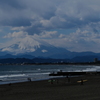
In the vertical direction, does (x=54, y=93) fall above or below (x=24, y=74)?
below

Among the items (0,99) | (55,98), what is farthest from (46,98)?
(0,99)

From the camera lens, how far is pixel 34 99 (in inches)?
708

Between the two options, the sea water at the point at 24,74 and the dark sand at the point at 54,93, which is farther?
the sea water at the point at 24,74

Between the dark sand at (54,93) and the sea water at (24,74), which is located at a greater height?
the sea water at (24,74)

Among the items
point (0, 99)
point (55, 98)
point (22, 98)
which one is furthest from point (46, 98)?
point (0, 99)

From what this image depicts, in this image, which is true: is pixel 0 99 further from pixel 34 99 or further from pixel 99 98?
pixel 99 98

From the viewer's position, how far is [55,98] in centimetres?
1808

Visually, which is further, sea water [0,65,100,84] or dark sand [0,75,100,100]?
sea water [0,65,100,84]

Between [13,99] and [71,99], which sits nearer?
[71,99]

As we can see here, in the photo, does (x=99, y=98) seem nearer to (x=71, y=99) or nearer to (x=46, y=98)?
(x=71, y=99)

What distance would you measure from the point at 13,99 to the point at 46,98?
8.73 ft

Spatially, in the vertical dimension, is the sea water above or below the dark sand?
above

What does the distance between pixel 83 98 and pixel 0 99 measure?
6.66 m

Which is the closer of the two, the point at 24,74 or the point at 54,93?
the point at 54,93
